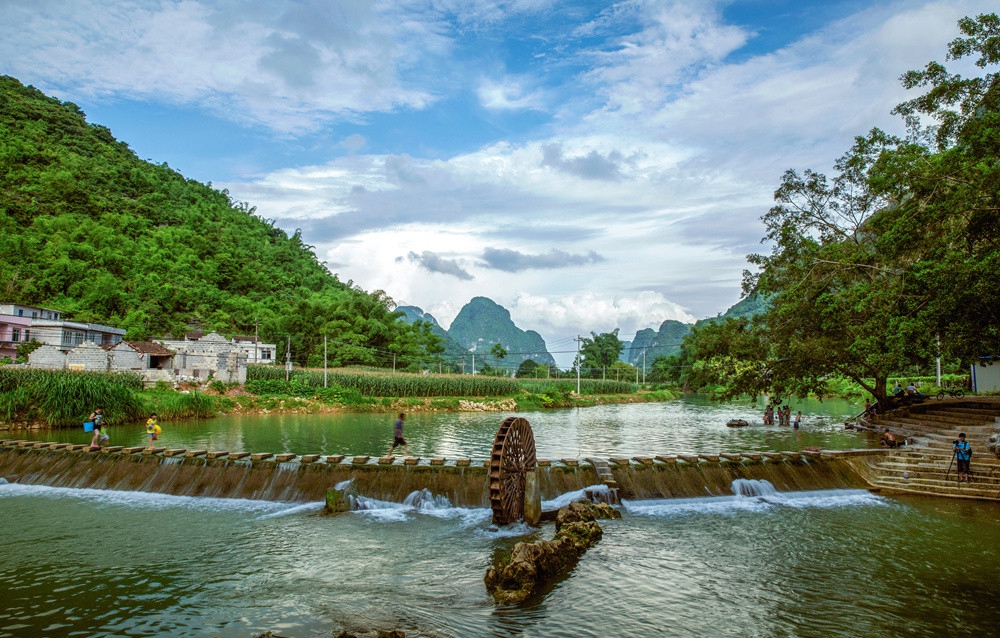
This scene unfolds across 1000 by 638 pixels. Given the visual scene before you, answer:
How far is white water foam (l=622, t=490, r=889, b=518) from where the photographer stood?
52.3ft

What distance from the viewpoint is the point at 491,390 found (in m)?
60.8

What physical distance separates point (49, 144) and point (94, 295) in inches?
1558

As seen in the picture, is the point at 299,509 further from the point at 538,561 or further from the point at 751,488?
the point at 751,488

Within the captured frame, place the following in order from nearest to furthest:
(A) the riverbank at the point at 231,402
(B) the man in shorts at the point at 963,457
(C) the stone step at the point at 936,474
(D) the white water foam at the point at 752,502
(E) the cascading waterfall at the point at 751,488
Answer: (D) the white water foam at the point at 752,502, (C) the stone step at the point at 936,474, (B) the man in shorts at the point at 963,457, (E) the cascading waterfall at the point at 751,488, (A) the riverbank at the point at 231,402

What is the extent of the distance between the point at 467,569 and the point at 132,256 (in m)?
82.7

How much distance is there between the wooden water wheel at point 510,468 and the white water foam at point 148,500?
19.7 feet

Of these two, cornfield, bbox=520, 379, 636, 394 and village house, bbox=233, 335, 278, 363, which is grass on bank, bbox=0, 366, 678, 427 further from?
village house, bbox=233, 335, 278, 363

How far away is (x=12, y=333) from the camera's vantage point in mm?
51500

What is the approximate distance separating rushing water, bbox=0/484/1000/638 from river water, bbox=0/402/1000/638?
0.15 feet

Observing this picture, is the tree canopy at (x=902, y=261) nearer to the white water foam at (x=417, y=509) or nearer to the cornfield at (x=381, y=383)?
the white water foam at (x=417, y=509)

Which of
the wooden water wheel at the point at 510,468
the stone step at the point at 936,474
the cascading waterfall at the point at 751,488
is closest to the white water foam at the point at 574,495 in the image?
the wooden water wheel at the point at 510,468

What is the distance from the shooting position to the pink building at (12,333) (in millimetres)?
50625

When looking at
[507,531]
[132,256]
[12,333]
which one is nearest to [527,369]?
[132,256]

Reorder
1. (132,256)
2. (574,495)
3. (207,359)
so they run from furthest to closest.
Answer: (132,256) < (207,359) < (574,495)
